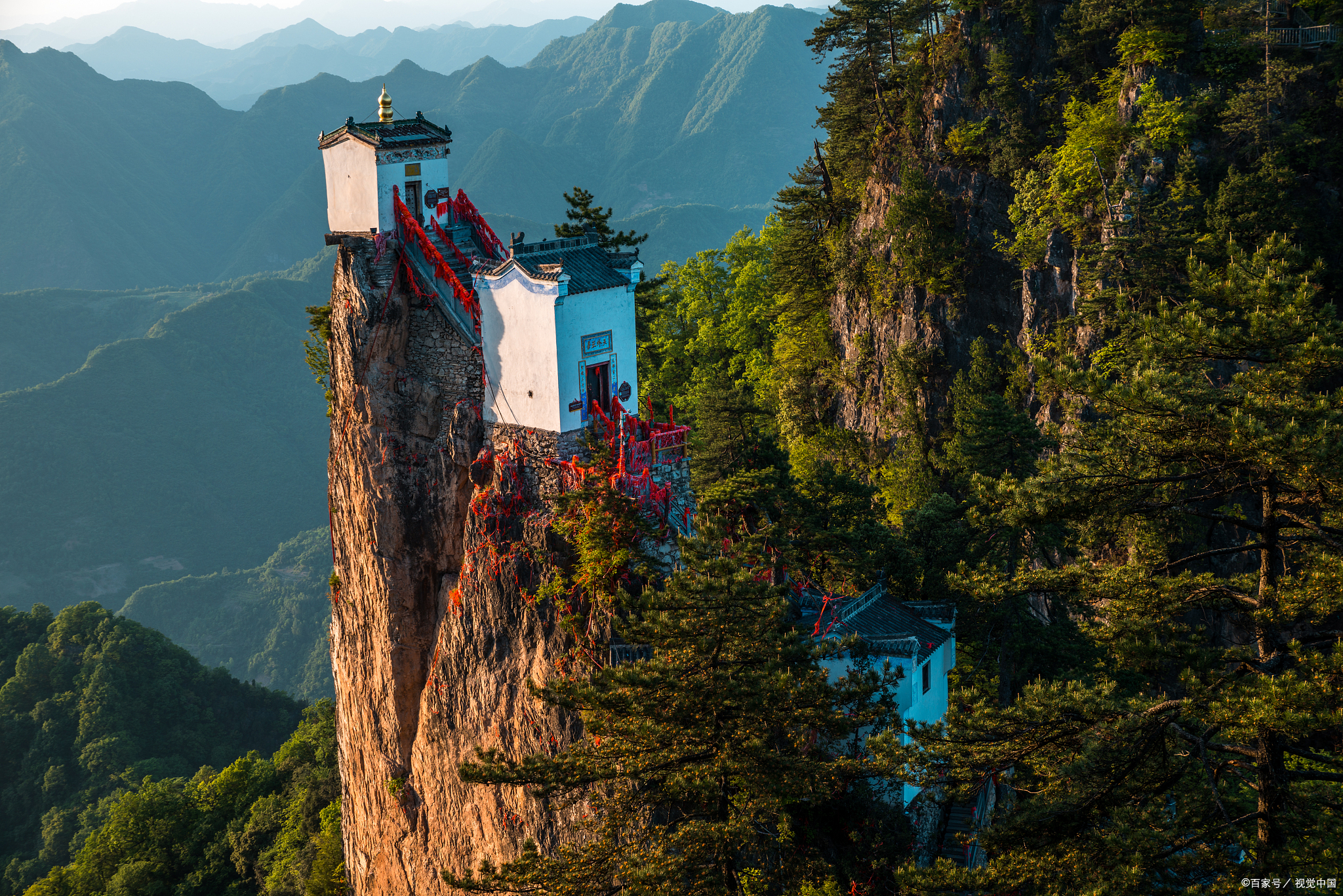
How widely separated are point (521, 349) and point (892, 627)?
42.6 ft

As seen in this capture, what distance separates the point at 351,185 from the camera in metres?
31.7

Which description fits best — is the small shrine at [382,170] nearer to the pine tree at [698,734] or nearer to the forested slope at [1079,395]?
the forested slope at [1079,395]

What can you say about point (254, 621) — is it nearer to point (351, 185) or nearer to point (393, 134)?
point (351, 185)

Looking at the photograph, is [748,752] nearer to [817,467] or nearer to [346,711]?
[817,467]

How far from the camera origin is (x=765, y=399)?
6131 centimetres

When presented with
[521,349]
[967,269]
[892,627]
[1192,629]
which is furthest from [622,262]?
[967,269]

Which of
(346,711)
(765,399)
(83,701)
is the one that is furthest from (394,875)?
Result: (83,701)

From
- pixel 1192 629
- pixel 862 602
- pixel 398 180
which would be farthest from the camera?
pixel 398 180

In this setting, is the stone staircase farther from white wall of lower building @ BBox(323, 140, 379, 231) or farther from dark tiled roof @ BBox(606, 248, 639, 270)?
white wall of lower building @ BBox(323, 140, 379, 231)

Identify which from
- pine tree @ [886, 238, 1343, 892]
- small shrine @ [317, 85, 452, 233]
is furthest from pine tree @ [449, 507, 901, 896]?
small shrine @ [317, 85, 452, 233]

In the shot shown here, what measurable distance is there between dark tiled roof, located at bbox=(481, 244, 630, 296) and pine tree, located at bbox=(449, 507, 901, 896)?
9311 millimetres

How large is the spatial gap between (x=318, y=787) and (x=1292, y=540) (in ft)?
165

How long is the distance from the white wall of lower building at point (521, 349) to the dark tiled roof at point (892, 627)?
9.22 meters

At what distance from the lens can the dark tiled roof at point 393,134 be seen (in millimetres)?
30641
